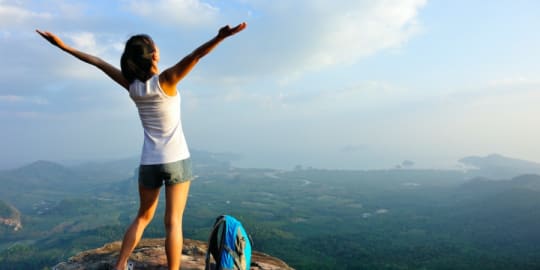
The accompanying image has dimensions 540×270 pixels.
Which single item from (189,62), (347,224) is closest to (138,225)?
(189,62)

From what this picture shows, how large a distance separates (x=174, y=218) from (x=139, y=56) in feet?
6.30

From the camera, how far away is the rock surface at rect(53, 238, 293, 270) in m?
5.70

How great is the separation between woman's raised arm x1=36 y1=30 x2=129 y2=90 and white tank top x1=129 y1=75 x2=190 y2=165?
1.24ft

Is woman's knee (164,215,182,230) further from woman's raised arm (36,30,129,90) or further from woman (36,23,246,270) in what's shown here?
woman's raised arm (36,30,129,90)

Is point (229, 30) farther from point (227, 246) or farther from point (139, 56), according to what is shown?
point (227, 246)

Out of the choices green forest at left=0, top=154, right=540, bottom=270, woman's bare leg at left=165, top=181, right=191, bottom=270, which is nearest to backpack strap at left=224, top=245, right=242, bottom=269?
Result: woman's bare leg at left=165, top=181, right=191, bottom=270

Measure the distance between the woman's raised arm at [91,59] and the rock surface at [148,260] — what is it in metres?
3.47

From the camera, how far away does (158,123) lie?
3.60 meters

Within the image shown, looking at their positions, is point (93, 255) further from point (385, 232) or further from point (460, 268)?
point (385, 232)

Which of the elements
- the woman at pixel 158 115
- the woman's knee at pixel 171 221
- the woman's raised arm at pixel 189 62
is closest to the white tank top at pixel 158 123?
the woman at pixel 158 115

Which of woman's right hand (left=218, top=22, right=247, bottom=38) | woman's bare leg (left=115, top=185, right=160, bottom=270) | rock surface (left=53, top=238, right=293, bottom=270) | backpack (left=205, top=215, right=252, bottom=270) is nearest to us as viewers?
woman's right hand (left=218, top=22, right=247, bottom=38)

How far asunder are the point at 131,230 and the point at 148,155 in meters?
1.22

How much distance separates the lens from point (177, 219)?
389 centimetres

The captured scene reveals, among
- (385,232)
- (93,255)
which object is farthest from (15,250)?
(93,255)
